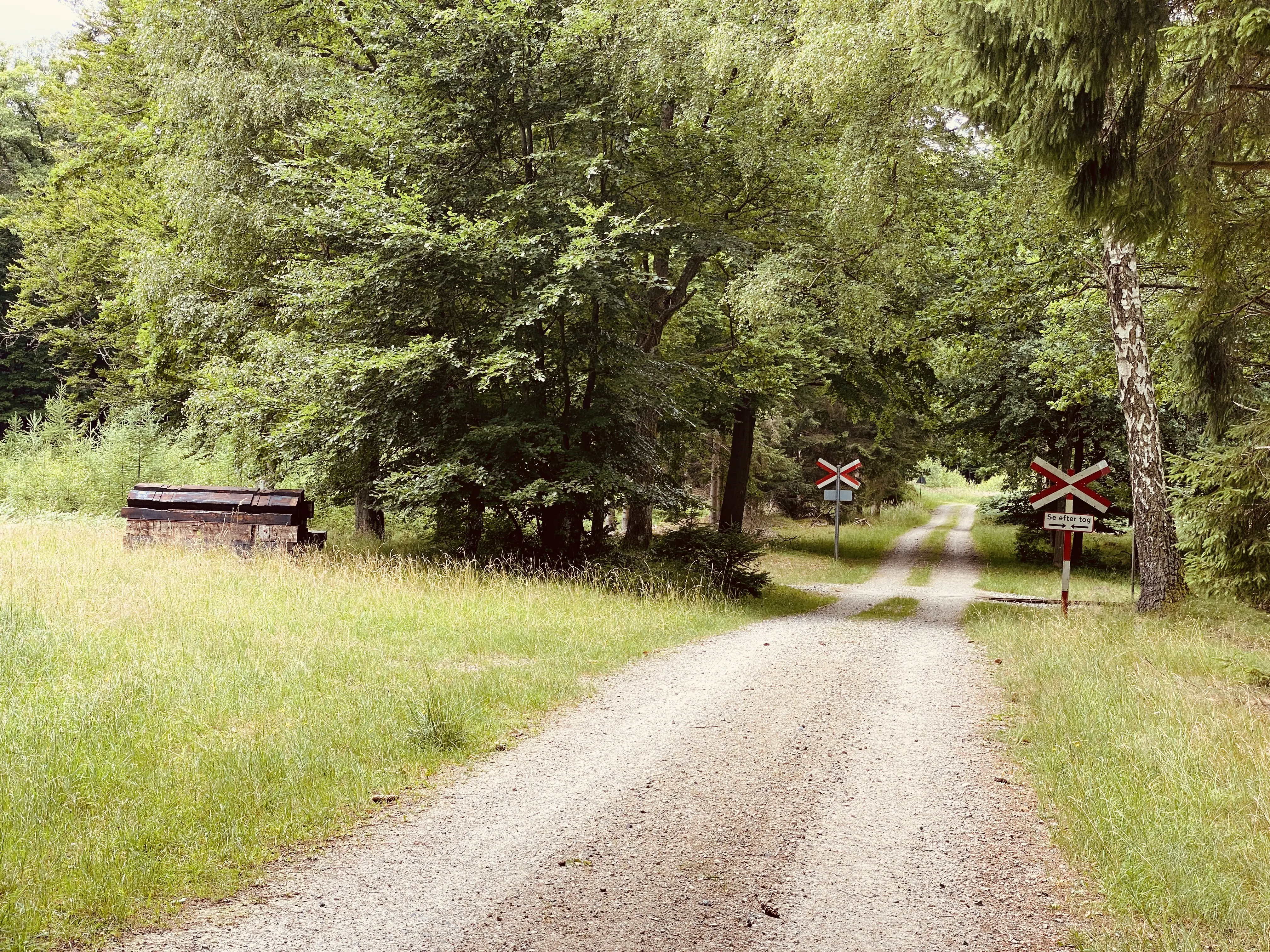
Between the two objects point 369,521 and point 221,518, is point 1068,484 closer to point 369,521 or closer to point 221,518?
point 221,518

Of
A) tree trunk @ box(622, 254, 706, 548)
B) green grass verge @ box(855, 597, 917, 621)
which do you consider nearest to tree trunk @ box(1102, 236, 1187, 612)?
green grass verge @ box(855, 597, 917, 621)

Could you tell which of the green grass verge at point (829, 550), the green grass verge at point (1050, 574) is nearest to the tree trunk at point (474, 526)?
the green grass verge at point (829, 550)

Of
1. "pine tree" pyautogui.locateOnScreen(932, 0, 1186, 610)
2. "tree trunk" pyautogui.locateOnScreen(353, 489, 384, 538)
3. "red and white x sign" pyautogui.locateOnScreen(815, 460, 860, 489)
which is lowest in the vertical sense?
"tree trunk" pyautogui.locateOnScreen(353, 489, 384, 538)

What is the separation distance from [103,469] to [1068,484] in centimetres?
2199

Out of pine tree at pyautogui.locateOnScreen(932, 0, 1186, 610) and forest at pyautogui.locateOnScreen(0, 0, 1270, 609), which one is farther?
forest at pyautogui.locateOnScreen(0, 0, 1270, 609)

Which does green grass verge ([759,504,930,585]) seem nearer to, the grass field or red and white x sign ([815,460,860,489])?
red and white x sign ([815,460,860,489])

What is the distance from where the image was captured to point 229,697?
681 cm

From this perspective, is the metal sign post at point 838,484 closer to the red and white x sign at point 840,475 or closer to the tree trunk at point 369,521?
the red and white x sign at point 840,475

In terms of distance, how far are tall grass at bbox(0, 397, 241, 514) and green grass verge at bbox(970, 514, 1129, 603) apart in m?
19.3

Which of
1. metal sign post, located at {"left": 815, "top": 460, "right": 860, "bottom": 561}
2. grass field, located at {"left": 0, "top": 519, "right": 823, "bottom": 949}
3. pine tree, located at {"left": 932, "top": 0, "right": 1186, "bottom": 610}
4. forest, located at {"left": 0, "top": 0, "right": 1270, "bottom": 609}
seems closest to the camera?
grass field, located at {"left": 0, "top": 519, "right": 823, "bottom": 949}

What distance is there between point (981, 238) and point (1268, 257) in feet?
28.8

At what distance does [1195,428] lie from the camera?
2459 centimetres

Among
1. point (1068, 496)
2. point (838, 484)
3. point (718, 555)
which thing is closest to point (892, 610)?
point (718, 555)

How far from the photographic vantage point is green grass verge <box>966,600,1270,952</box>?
3.94 m
